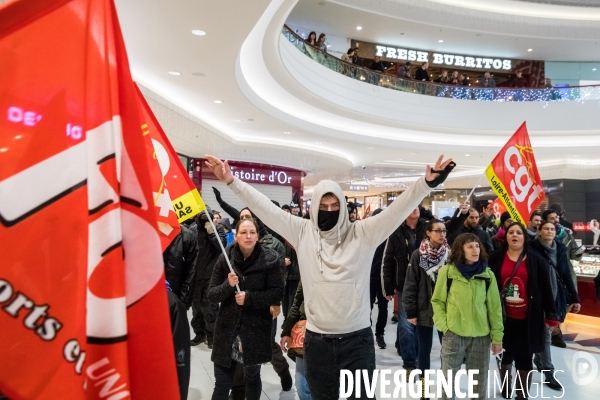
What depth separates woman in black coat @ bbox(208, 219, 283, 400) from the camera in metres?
3.05

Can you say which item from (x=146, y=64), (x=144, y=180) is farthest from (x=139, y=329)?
(x=146, y=64)

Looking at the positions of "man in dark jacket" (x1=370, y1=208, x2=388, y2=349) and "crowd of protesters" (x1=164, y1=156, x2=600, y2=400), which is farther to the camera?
"man in dark jacket" (x1=370, y1=208, x2=388, y2=349)

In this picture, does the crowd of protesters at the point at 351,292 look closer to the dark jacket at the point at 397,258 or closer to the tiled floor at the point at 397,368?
the dark jacket at the point at 397,258

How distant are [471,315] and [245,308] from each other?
1.75 meters

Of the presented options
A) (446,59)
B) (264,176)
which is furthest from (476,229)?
(446,59)

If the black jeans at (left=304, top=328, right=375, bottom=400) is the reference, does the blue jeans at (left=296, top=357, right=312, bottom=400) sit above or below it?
below

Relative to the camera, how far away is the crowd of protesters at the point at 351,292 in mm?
2365

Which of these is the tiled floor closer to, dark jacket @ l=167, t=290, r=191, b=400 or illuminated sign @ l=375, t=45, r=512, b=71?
dark jacket @ l=167, t=290, r=191, b=400

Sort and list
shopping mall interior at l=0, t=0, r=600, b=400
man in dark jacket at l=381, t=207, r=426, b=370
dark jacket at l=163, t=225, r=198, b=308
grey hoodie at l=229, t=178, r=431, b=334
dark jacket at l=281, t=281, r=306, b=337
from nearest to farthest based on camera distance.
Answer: grey hoodie at l=229, t=178, r=431, b=334 < dark jacket at l=281, t=281, r=306, b=337 < dark jacket at l=163, t=225, r=198, b=308 < man in dark jacket at l=381, t=207, r=426, b=370 < shopping mall interior at l=0, t=0, r=600, b=400

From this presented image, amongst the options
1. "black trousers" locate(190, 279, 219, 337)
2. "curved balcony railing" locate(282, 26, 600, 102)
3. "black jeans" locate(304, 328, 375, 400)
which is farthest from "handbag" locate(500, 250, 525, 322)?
"curved balcony railing" locate(282, 26, 600, 102)

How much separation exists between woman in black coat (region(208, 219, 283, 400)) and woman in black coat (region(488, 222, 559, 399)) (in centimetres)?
206

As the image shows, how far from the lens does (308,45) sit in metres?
10.5

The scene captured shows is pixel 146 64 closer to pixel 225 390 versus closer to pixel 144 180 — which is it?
pixel 225 390

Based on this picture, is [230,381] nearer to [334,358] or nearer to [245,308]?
[245,308]
